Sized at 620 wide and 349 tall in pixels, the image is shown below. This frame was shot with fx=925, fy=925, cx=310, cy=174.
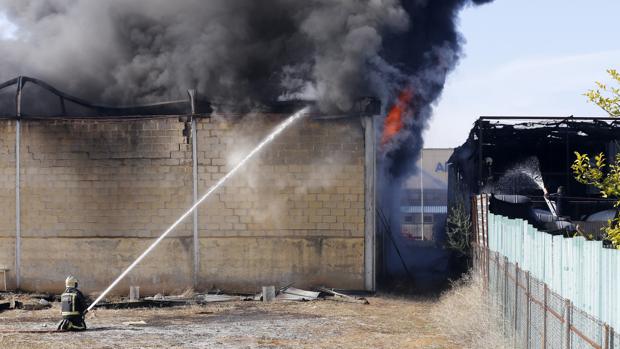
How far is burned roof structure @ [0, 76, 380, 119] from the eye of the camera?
20562 mm

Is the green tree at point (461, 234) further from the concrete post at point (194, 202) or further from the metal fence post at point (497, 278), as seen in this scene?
the metal fence post at point (497, 278)

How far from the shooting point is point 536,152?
22.7 meters

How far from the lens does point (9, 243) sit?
21.2 m

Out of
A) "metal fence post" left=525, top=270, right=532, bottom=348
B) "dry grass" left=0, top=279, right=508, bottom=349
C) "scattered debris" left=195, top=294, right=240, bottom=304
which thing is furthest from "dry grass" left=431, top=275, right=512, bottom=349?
"scattered debris" left=195, top=294, right=240, bottom=304

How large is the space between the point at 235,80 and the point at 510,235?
404 inches

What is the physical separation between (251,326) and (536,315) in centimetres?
713

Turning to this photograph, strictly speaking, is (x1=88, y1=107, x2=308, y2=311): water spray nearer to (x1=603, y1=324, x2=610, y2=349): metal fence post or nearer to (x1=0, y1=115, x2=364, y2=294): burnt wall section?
(x1=0, y1=115, x2=364, y2=294): burnt wall section

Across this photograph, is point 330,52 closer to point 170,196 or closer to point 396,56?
point 396,56

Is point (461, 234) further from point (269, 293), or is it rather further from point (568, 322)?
point (568, 322)

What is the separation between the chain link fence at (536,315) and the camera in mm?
7100

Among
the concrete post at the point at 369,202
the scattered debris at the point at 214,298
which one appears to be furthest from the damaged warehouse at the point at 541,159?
the scattered debris at the point at 214,298

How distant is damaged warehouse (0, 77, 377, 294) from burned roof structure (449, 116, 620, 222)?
3.33 metres

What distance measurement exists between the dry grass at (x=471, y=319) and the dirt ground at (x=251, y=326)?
22 centimetres

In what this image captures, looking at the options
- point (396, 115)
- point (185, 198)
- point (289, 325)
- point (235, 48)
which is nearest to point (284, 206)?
point (185, 198)
